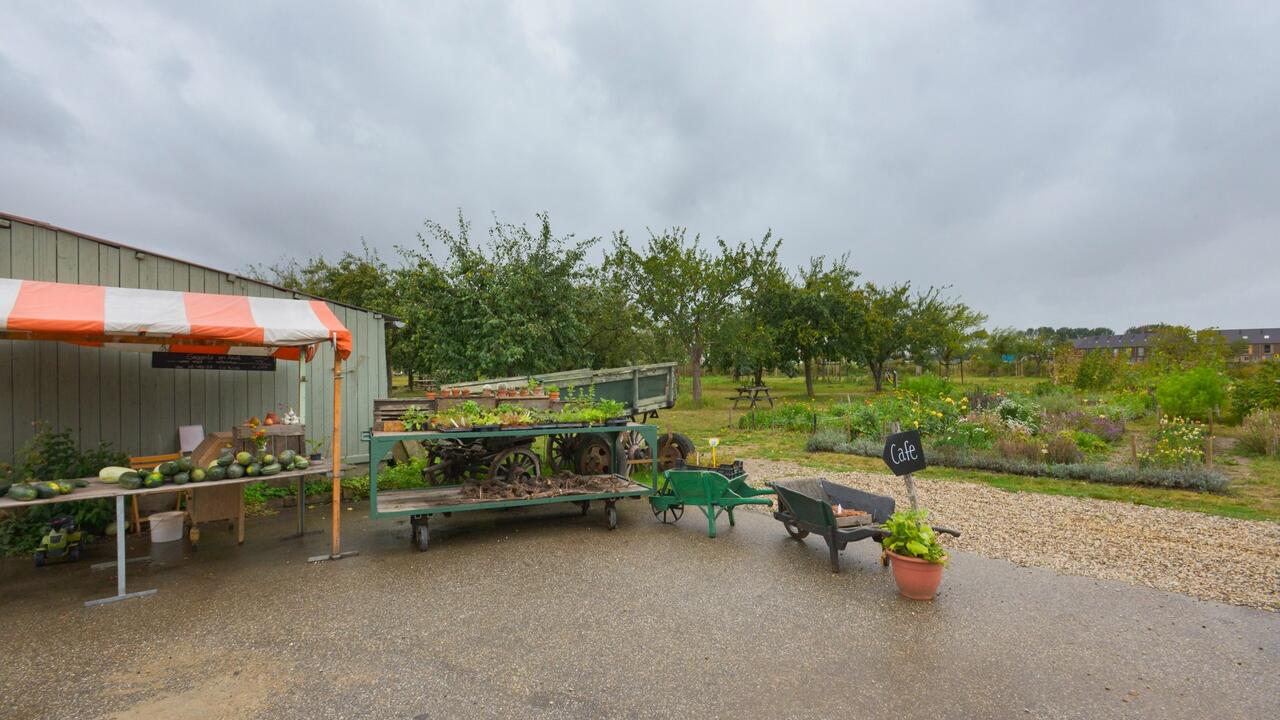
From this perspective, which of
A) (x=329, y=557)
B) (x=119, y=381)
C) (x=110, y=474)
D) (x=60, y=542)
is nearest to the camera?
(x=110, y=474)

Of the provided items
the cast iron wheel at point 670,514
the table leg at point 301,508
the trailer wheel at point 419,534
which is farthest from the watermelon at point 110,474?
the cast iron wheel at point 670,514

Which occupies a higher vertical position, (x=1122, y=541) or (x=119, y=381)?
(x=119, y=381)

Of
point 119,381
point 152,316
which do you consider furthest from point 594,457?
point 119,381

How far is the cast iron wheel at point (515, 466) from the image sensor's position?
688 centimetres

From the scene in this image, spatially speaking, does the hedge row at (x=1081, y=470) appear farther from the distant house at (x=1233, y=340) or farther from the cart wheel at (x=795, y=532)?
the distant house at (x=1233, y=340)

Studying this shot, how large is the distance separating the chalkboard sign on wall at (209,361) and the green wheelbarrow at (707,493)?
573 cm

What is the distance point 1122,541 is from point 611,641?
566cm

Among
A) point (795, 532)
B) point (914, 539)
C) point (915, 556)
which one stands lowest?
point (795, 532)

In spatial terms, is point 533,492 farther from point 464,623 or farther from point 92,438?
point 92,438

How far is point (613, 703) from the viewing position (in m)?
3.07

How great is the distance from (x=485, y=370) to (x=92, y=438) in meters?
7.14

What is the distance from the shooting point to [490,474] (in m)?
6.87

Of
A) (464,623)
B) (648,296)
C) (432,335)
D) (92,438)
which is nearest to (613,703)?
(464,623)

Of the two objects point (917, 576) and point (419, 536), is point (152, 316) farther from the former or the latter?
point (917, 576)
